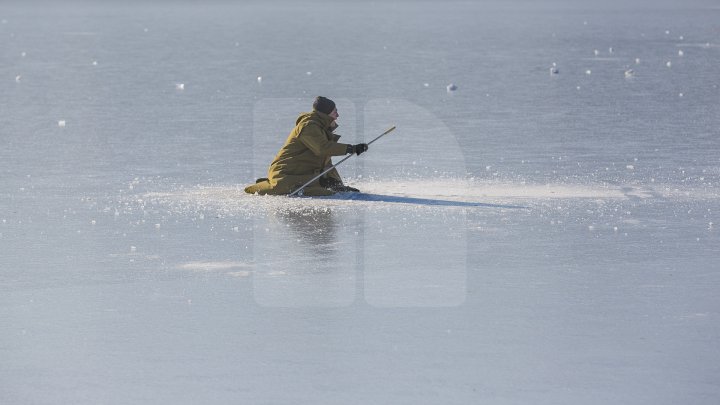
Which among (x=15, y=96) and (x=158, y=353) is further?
(x=15, y=96)

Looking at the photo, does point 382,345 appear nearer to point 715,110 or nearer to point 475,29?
point 715,110

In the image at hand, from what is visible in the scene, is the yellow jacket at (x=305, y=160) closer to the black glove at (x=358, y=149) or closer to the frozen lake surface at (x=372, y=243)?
the black glove at (x=358, y=149)

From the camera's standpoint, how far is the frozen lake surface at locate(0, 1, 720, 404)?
18.1ft

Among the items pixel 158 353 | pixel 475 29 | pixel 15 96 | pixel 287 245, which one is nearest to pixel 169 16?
pixel 475 29

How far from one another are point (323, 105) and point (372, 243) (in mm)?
2122

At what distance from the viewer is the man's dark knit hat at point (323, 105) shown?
1010 cm

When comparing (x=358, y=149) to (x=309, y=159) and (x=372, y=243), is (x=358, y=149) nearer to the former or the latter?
(x=309, y=159)

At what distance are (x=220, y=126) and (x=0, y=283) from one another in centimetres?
672

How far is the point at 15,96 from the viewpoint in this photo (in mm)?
16969

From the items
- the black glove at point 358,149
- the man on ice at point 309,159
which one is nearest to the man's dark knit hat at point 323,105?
the man on ice at point 309,159

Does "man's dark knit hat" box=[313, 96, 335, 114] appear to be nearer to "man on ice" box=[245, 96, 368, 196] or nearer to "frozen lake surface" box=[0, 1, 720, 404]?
"man on ice" box=[245, 96, 368, 196]

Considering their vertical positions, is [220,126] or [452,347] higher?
[220,126]

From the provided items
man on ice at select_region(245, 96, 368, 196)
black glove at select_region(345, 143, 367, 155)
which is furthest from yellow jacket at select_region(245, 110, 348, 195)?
black glove at select_region(345, 143, 367, 155)

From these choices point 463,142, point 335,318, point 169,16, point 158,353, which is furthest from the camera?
point 169,16
